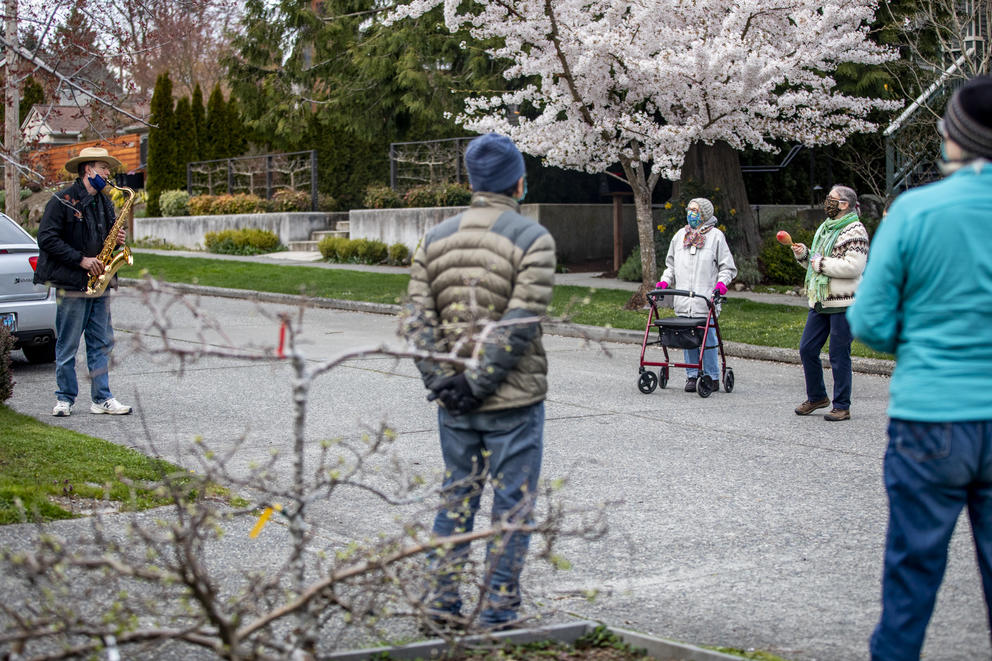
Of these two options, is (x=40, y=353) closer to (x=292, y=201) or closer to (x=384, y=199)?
(x=384, y=199)

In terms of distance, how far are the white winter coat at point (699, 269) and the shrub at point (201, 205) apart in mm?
22370

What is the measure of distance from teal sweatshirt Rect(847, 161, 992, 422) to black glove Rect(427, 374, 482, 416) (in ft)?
4.57

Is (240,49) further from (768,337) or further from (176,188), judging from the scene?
(768,337)

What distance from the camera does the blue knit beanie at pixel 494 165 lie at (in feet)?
14.1

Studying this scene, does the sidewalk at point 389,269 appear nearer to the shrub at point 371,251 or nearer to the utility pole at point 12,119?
the shrub at point 371,251

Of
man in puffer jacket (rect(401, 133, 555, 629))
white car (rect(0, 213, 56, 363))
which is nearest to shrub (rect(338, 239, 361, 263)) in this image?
white car (rect(0, 213, 56, 363))

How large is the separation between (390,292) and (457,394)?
1471cm

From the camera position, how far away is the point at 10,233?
37.8ft

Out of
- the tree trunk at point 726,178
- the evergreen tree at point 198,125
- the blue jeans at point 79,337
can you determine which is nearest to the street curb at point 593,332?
the blue jeans at point 79,337

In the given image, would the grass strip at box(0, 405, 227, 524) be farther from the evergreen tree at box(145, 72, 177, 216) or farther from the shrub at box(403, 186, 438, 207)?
the evergreen tree at box(145, 72, 177, 216)

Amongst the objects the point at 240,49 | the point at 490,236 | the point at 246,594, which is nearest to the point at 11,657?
the point at 246,594

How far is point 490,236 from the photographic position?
13.9ft

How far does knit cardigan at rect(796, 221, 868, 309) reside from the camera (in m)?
8.84

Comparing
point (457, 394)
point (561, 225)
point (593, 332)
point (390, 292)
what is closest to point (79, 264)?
point (457, 394)
